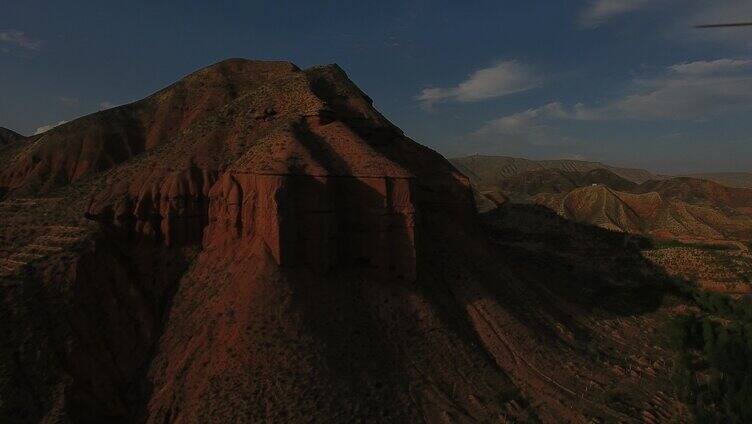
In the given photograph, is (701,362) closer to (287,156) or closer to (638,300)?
(638,300)

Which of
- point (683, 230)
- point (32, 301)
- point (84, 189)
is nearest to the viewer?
point (32, 301)

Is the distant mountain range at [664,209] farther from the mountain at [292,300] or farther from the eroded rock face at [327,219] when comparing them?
the eroded rock face at [327,219]

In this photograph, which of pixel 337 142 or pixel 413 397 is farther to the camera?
pixel 337 142

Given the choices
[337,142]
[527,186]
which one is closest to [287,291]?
[337,142]

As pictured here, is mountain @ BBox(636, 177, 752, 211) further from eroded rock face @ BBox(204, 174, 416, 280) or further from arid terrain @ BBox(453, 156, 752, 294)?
eroded rock face @ BBox(204, 174, 416, 280)

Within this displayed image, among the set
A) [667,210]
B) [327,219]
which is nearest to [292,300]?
[327,219]

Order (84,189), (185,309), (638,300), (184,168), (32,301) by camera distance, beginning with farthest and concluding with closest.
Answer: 1. (638,300)
2. (84,189)
3. (184,168)
4. (185,309)
5. (32,301)

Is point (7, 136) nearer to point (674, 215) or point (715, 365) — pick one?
point (715, 365)

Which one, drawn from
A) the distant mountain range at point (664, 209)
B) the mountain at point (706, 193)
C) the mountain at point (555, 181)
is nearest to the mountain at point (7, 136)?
the distant mountain range at point (664, 209)
